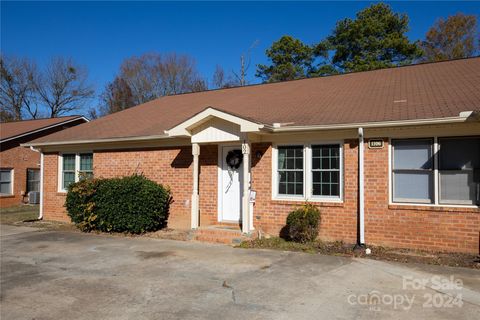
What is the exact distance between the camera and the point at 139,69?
40875 millimetres

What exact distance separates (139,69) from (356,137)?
3488cm

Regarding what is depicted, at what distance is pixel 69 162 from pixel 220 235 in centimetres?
763

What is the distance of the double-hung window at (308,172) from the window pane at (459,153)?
221cm

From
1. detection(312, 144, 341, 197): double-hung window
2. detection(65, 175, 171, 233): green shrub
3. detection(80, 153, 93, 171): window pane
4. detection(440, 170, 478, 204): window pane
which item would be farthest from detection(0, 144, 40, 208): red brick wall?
detection(440, 170, 478, 204): window pane

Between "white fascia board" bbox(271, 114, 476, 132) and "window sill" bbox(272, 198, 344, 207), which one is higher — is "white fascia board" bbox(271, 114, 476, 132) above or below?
above

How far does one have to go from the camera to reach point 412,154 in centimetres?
901

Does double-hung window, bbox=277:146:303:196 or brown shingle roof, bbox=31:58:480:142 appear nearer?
brown shingle roof, bbox=31:58:480:142

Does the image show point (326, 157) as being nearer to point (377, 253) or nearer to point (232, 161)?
point (377, 253)

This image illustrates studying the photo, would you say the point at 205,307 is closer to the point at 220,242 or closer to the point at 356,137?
the point at 220,242

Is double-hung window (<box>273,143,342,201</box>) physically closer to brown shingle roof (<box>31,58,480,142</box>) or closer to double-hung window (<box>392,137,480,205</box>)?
brown shingle roof (<box>31,58,480,142</box>)

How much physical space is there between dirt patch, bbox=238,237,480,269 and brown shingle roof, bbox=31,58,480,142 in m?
2.80

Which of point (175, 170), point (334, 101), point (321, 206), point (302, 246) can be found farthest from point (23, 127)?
point (302, 246)

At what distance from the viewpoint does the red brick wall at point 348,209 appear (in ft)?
28.0

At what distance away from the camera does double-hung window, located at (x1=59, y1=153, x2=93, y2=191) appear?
1446 centimetres
